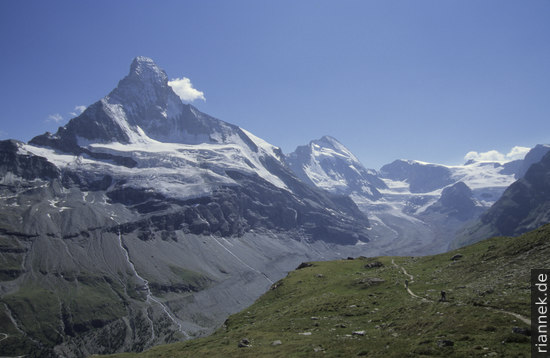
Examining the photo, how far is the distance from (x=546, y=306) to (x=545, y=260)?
50.7ft

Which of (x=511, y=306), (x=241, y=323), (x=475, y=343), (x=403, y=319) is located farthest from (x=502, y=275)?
(x=241, y=323)

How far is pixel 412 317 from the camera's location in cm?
3512

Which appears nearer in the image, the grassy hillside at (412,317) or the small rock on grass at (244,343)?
the grassy hillside at (412,317)

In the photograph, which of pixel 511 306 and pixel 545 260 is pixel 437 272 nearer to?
pixel 545 260

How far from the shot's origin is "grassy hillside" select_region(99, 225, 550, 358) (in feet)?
87.2

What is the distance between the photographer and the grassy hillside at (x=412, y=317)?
26.6 m

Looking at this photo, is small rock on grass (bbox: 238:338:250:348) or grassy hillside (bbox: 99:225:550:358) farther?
small rock on grass (bbox: 238:338:250:348)

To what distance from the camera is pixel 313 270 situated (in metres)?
95.5

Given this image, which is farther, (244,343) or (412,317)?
(244,343)

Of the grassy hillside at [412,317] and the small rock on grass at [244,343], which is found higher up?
the grassy hillside at [412,317]

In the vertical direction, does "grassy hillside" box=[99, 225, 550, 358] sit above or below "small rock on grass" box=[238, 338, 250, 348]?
above

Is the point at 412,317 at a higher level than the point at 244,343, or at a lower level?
higher

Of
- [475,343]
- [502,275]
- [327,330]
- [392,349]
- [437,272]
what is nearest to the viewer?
[475,343]

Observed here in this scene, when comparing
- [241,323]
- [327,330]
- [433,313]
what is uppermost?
[433,313]
